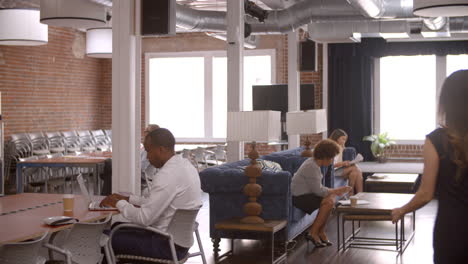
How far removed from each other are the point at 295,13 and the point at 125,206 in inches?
298

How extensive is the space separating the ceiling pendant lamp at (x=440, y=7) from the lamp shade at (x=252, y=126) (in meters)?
2.50

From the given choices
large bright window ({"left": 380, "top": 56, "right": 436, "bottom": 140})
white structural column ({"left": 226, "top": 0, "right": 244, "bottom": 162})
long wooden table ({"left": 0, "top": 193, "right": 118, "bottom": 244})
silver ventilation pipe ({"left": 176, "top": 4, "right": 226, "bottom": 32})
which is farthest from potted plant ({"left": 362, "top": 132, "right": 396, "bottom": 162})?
long wooden table ({"left": 0, "top": 193, "right": 118, "bottom": 244})

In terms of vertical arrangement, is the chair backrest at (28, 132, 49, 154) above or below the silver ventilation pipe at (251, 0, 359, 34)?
below

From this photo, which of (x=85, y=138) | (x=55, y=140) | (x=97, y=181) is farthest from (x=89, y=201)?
(x=85, y=138)

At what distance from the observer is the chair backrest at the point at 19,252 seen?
3.63 metres

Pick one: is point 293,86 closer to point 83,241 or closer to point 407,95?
point 407,95

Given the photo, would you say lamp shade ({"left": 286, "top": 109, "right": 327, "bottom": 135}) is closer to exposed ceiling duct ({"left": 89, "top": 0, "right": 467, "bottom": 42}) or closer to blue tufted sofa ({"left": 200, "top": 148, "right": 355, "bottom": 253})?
exposed ceiling duct ({"left": 89, "top": 0, "right": 467, "bottom": 42})

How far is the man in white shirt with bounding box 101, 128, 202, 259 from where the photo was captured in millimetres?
4656

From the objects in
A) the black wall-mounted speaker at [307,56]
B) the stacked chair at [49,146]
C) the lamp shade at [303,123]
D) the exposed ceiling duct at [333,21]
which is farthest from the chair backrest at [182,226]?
the black wall-mounted speaker at [307,56]

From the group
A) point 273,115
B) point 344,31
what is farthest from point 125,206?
point 344,31

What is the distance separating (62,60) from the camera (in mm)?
16047

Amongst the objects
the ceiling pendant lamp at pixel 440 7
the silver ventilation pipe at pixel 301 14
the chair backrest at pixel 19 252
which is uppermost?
the silver ventilation pipe at pixel 301 14

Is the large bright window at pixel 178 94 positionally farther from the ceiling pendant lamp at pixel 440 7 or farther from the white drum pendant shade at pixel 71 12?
the ceiling pendant lamp at pixel 440 7

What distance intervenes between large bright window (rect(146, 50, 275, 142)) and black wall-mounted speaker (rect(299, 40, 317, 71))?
4.56 m
